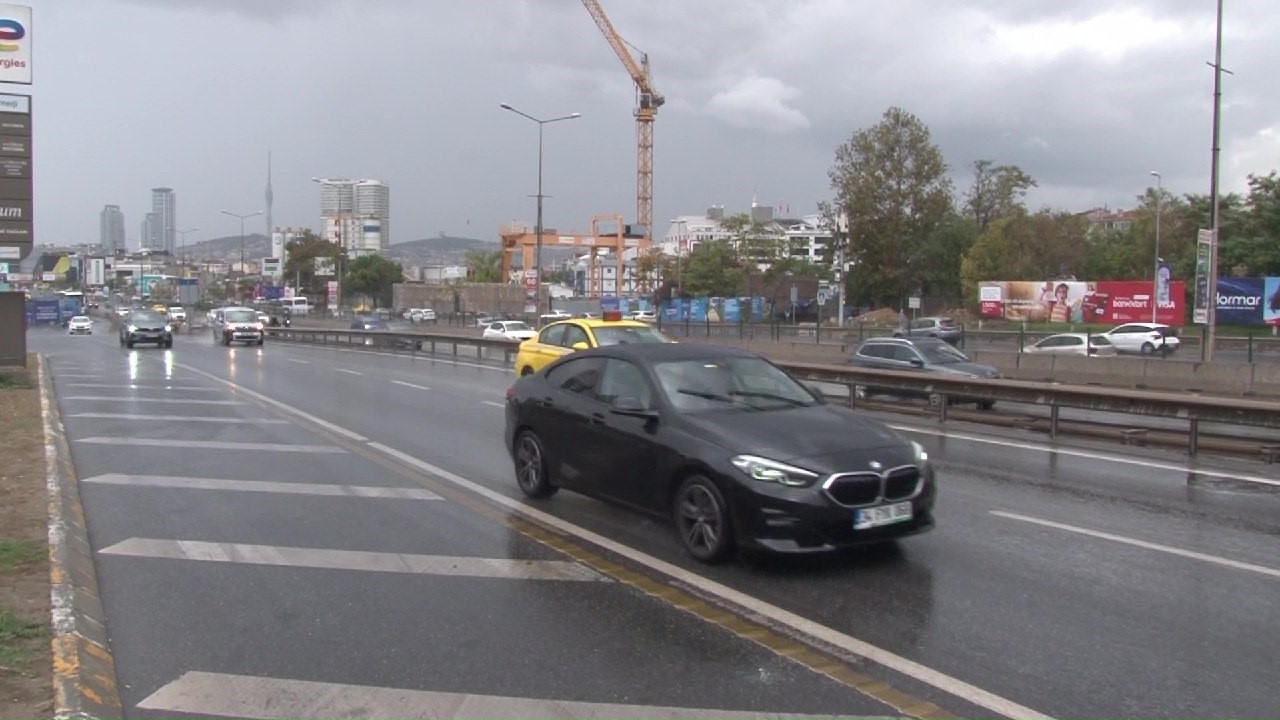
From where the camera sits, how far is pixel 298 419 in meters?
16.3

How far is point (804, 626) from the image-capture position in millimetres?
5914

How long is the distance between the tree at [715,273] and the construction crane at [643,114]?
34505mm

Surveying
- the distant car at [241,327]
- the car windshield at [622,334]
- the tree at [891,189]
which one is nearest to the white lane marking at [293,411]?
the car windshield at [622,334]

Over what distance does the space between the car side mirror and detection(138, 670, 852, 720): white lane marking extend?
3123 millimetres

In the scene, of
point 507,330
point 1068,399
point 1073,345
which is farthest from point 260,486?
point 507,330

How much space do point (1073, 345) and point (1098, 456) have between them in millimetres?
24224

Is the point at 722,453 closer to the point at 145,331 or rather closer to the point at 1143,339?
the point at 1143,339

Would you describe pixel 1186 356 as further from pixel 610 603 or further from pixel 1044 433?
pixel 610 603

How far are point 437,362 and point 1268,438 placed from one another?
2473 cm

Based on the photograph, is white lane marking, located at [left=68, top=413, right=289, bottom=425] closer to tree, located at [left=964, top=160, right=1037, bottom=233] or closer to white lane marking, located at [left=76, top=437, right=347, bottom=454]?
white lane marking, located at [left=76, top=437, right=347, bottom=454]

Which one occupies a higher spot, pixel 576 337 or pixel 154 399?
pixel 576 337

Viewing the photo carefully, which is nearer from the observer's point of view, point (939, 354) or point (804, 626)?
point (804, 626)

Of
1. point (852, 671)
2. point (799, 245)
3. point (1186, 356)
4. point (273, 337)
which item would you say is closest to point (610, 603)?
point (852, 671)

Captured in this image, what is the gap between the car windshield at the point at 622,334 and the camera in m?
17.7
